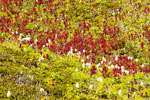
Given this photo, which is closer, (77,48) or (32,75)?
(32,75)

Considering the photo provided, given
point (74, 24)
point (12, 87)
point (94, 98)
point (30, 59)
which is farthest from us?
point (74, 24)

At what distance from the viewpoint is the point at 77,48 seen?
12.2 metres

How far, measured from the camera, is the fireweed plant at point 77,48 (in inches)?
296

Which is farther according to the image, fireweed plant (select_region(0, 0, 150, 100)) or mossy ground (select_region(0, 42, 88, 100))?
fireweed plant (select_region(0, 0, 150, 100))

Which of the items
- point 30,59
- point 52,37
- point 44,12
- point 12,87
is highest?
point 44,12

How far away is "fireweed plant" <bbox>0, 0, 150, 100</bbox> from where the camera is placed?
24.6ft

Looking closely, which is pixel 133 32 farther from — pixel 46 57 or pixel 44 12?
pixel 44 12

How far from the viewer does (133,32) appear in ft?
44.2

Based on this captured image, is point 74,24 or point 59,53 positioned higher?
point 74,24

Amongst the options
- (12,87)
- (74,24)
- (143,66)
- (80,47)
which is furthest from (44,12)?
(12,87)

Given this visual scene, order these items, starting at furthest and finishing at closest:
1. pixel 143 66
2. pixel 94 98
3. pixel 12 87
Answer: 1. pixel 143 66
2. pixel 94 98
3. pixel 12 87

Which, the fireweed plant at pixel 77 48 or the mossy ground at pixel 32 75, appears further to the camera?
the fireweed plant at pixel 77 48

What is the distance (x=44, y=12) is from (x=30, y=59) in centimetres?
850

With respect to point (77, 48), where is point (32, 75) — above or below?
below
